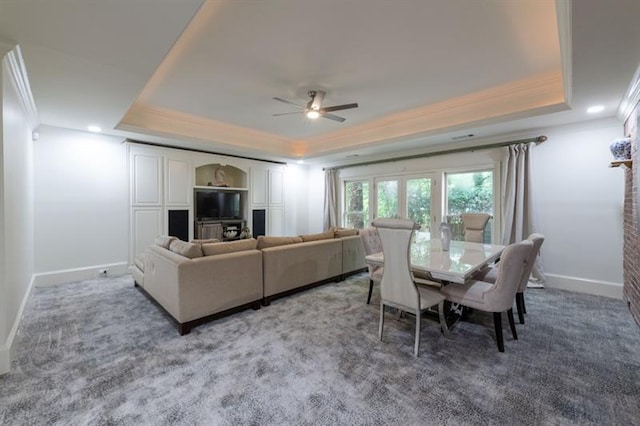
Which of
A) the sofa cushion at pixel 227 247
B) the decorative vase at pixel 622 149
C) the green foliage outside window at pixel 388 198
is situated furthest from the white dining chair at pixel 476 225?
the sofa cushion at pixel 227 247

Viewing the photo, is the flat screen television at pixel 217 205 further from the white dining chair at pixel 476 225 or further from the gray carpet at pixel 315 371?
the white dining chair at pixel 476 225

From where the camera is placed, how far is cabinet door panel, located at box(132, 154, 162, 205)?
191 inches

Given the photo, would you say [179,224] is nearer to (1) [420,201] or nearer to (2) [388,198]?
(2) [388,198]

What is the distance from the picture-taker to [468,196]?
492 centimetres

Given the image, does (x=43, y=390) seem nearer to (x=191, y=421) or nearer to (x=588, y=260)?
(x=191, y=421)

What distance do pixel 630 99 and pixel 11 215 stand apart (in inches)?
242

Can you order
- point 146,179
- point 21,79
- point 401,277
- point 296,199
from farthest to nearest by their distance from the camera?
1. point 296,199
2. point 146,179
3. point 21,79
4. point 401,277

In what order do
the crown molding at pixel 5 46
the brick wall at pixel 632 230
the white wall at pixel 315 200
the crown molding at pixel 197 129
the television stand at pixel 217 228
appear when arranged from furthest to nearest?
the white wall at pixel 315 200, the television stand at pixel 217 228, the crown molding at pixel 197 129, the brick wall at pixel 632 230, the crown molding at pixel 5 46

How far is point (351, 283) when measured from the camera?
422 centimetres

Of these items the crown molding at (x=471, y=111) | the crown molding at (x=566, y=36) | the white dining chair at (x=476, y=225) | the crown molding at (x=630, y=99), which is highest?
the crown molding at (x=471, y=111)

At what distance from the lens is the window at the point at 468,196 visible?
185 inches

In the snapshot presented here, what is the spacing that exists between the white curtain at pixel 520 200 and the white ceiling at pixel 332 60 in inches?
16.0

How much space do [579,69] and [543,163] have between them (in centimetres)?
215

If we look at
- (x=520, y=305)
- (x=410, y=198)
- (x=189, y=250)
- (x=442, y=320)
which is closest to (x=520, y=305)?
(x=520, y=305)
